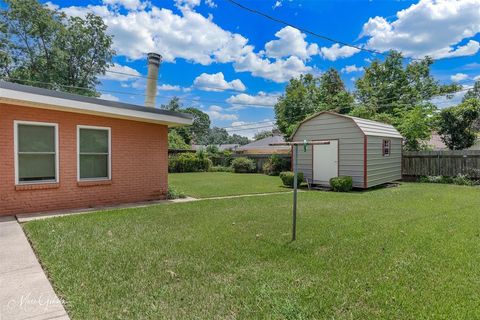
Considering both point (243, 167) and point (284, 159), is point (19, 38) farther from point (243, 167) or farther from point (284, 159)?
point (284, 159)

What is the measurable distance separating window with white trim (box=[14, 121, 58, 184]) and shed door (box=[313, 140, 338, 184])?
9.96 m

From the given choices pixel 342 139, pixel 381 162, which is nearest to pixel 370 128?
pixel 342 139

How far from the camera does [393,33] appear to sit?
1630cm

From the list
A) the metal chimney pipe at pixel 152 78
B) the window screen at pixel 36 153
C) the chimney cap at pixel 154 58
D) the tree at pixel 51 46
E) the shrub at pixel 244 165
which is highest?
the tree at pixel 51 46

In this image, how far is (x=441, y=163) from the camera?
14180 millimetres

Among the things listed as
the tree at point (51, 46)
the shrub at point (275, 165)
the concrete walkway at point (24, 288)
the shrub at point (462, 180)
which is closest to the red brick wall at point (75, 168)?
the concrete walkway at point (24, 288)

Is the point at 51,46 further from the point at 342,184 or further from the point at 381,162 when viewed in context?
the point at 381,162

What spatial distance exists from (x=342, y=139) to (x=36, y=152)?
34.7ft

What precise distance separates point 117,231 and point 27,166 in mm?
3311

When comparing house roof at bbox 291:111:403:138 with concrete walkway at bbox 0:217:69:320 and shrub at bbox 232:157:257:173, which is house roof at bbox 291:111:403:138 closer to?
shrub at bbox 232:157:257:173

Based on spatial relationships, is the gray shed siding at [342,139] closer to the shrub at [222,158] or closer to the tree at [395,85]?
the shrub at [222,158]

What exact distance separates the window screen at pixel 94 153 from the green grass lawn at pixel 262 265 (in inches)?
66.1

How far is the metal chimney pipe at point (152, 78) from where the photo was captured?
29.8ft

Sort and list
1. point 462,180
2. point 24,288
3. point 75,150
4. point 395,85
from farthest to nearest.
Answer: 1. point 395,85
2. point 462,180
3. point 75,150
4. point 24,288
